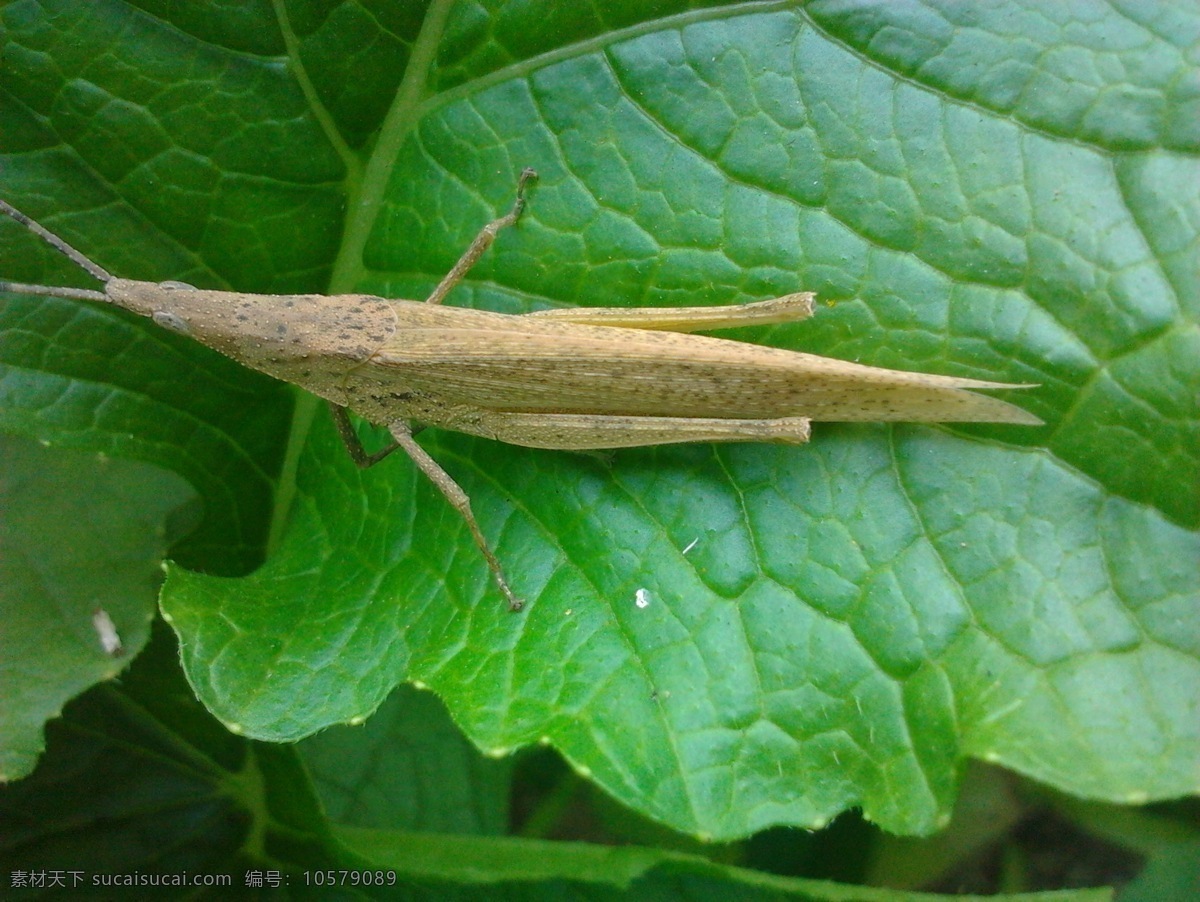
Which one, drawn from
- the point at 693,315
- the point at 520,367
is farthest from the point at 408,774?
the point at 693,315

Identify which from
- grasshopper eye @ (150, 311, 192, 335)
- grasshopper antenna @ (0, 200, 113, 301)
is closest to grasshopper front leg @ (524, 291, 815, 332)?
grasshopper eye @ (150, 311, 192, 335)

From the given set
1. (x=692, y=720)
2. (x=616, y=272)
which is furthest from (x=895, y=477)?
(x=616, y=272)

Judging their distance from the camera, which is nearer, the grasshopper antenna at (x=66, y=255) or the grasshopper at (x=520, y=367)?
the grasshopper at (x=520, y=367)

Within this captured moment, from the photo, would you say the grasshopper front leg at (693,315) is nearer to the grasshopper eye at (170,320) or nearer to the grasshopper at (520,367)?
the grasshopper at (520,367)

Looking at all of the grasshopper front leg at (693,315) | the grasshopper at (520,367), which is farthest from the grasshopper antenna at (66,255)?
the grasshopper front leg at (693,315)

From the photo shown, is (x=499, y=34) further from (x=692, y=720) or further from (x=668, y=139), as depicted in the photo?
(x=692, y=720)

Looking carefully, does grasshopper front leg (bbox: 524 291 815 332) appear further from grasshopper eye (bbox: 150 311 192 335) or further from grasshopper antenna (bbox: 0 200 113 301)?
grasshopper antenna (bbox: 0 200 113 301)
